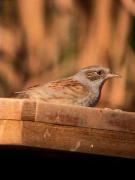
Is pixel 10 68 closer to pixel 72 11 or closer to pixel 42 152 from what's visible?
pixel 72 11

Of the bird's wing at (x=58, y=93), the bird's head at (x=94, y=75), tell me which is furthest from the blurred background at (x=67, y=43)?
the bird's wing at (x=58, y=93)

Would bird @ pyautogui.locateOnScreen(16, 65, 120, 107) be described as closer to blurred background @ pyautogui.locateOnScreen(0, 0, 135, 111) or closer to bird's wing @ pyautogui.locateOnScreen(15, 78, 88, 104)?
bird's wing @ pyautogui.locateOnScreen(15, 78, 88, 104)

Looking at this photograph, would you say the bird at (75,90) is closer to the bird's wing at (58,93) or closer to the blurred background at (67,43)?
the bird's wing at (58,93)

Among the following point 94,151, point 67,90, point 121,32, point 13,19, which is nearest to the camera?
point 94,151

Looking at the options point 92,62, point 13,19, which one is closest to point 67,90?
point 92,62

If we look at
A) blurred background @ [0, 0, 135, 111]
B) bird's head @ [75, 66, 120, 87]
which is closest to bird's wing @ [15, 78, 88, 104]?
bird's head @ [75, 66, 120, 87]
